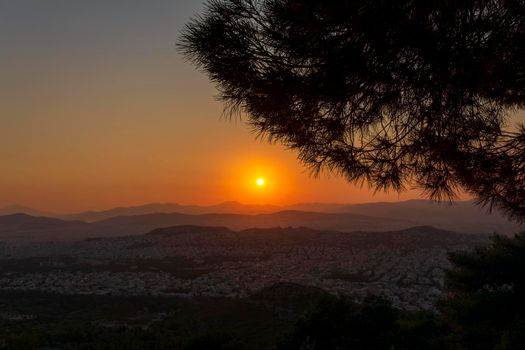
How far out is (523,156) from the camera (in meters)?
7.24

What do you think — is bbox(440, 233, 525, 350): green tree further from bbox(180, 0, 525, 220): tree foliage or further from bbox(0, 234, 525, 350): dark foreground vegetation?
bbox(180, 0, 525, 220): tree foliage

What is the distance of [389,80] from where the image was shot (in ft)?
22.9

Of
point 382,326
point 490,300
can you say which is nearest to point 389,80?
point 490,300

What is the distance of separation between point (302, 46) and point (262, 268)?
39716 millimetres

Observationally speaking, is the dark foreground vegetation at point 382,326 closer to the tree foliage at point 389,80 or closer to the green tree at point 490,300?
the green tree at point 490,300

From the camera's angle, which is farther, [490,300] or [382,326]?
[382,326]

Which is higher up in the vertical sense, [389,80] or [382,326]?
[389,80]

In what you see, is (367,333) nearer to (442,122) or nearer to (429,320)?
(429,320)

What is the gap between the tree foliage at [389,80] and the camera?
636cm

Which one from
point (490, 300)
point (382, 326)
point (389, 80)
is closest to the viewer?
point (389, 80)

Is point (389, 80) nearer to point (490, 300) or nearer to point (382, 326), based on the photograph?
point (490, 300)

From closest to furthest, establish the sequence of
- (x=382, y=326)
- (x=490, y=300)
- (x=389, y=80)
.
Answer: (x=389, y=80) → (x=490, y=300) → (x=382, y=326)

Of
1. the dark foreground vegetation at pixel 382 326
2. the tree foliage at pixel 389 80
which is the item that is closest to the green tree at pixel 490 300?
the dark foreground vegetation at pixel 382 326

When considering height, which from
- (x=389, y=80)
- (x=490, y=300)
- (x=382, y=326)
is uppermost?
(x=389, y=80)
